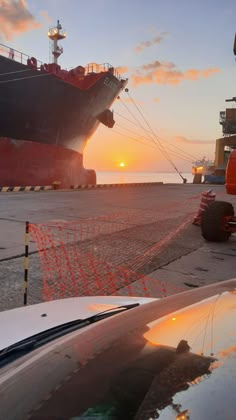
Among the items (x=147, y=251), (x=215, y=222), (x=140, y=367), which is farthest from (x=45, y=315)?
(x=215, y=222)

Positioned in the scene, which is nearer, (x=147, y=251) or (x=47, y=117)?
(x=147, y=251)

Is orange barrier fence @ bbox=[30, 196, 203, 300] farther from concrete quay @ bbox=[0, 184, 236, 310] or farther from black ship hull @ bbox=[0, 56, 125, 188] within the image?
black ship hull @ bbox=[0, 56, 125, 188]

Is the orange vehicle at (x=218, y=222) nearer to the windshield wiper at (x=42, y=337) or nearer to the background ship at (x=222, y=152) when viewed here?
the windshield wiper at (x=42, y=337)

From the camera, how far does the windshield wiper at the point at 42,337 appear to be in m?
1.63

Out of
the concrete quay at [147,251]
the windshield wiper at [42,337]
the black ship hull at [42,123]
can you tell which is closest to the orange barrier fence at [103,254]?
the concrete quay at [147,251]

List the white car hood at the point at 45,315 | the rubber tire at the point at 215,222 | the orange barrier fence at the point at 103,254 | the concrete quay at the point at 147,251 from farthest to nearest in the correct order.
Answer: the rubber tire at the point at 215,222 → the concrete quay at the point at 147,251 → the orange barrier fence at the point at 103,254 → the white car hood at the point at 45,315

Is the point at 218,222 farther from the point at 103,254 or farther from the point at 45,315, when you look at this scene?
the point at 45,315

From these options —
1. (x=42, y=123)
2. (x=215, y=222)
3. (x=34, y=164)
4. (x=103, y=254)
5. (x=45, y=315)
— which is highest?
(x=42, y=123)

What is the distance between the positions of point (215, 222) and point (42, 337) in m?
6.34

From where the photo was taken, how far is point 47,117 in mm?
22031

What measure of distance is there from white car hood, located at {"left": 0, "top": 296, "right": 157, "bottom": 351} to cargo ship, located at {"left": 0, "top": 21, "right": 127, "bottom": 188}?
18547mm

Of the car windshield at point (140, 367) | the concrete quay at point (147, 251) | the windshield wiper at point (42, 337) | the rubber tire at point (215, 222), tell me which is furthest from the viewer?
the rubber tire at point (215, 222)

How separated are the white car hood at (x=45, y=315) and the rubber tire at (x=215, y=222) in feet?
17.4

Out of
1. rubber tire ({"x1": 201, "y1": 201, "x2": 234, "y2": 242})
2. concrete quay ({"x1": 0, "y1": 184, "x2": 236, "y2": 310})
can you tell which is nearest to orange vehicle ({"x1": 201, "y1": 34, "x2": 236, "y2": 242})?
rubber tire ({"x1": 201, "y1": 201, "x2": 234, "y2": 242})
